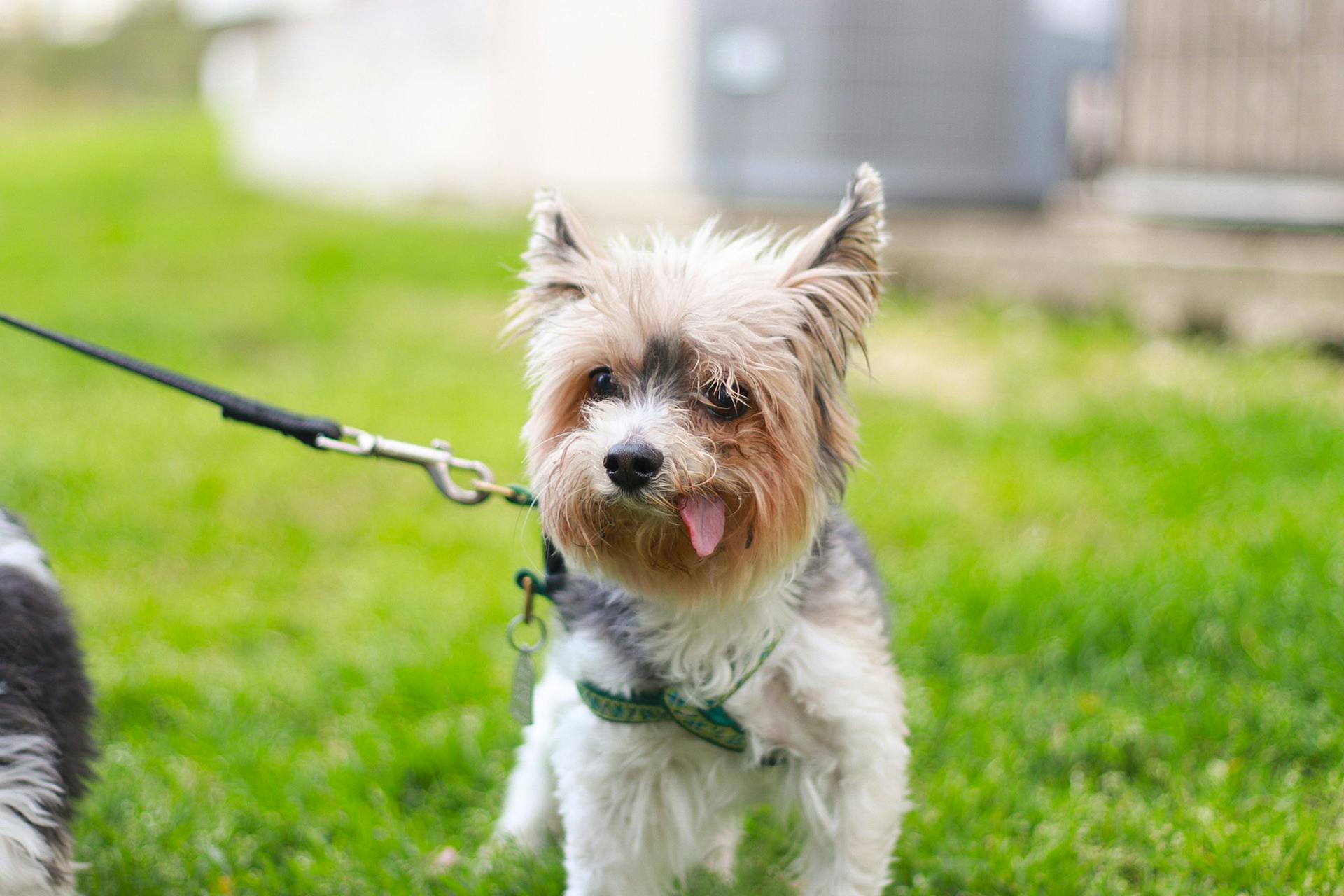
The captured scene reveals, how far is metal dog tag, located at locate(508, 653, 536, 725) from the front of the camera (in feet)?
9.53

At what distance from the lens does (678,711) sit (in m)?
2.63

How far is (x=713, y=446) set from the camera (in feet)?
8.23

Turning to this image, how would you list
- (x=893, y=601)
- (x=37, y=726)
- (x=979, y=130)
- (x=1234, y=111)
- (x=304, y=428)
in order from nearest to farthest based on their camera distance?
(x=37, y=726) < (x=304, y=428) < (x=893, y=601) < (x=1234, y=111) < (x=979, y=130)

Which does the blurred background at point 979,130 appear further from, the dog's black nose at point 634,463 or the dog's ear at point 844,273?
the dog's black nose at point 634,463

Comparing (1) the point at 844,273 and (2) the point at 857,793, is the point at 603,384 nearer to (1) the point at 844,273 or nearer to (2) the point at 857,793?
(1) the point at 844,273

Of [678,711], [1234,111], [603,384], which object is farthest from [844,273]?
[1234,111]

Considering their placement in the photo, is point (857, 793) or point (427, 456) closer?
point (857, 793)

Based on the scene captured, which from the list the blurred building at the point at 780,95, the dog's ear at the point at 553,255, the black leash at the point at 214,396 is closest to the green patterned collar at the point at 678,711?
the dog's ear at the point at 553,255

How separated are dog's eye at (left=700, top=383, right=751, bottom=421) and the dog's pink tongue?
186mm

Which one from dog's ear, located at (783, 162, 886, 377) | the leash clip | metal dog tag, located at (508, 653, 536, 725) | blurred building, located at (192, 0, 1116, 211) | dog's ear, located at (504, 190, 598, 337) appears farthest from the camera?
blurred building, located at (192, 0, 1116, 211)

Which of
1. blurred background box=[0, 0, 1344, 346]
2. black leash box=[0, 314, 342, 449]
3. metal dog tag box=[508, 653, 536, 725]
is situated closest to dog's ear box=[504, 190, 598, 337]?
black leash box=[0, 314, 342, 449]

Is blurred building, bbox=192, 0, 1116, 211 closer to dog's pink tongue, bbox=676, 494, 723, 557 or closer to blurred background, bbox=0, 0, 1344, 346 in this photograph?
blurred background, bbox=0, 0, 1344, 346

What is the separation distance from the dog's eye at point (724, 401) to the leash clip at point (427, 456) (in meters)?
0.74

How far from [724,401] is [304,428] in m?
1.07
